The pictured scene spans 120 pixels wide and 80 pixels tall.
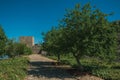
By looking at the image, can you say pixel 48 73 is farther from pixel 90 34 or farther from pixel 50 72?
pixel 90 34

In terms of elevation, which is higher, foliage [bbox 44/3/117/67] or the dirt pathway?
foliage [bbox 44/3/117/67]

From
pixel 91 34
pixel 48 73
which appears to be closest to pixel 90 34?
pixel 91 34

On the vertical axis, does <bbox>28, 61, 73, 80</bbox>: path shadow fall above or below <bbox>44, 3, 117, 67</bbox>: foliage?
below

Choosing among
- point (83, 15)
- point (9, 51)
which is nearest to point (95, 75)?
point (83, 15)

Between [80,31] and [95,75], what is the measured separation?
433cm

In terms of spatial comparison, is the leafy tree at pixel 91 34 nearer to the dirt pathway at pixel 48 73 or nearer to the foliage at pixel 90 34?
the foliage at pixel 90 34

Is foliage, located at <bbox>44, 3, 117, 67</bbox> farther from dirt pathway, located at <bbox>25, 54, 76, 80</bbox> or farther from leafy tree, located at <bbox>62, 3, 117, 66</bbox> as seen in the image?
dirt pathway, located at <bbox>25, 54, 76, 80</bbox>

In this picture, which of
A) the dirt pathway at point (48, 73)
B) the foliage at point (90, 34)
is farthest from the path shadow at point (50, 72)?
the foliage at point (90, 34)

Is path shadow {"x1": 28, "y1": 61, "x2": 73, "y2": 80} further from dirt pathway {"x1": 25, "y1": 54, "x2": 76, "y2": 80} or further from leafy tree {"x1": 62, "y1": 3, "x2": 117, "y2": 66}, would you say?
leafy tree {"x1": 62, "y1": 3, "x2": 117, "y2": 66}

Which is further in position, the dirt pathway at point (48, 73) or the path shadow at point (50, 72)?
the path shadow at point (50, 72)

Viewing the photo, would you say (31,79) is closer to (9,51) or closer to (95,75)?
(95,75)

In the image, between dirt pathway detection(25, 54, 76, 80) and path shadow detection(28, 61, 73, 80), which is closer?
dirt pathway detection(25, 54, 76, 80)

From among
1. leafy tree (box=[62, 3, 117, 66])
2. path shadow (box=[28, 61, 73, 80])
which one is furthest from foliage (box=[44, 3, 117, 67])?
path shadow (box=[28, 61, 73, 80])

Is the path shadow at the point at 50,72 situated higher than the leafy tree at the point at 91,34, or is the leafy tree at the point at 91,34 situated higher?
Answer: the leafy tree at the point at 91,34
